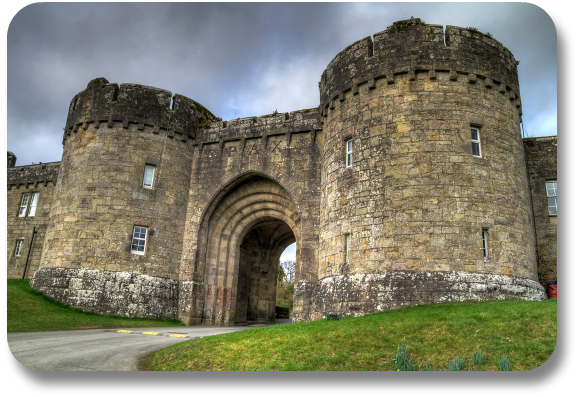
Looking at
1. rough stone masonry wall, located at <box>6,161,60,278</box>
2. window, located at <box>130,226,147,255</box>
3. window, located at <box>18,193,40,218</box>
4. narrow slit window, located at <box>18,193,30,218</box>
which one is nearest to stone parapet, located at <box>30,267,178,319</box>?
window, located at <box>130,226,147,255</box>

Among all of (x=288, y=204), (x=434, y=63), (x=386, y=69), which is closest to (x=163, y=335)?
(x=288, y=204)

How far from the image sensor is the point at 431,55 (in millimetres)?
13484

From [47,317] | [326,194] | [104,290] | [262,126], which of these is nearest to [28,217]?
[104,290]

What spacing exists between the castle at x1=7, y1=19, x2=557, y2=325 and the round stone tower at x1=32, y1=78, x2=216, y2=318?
2.4 inches

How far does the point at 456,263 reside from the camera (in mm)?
11812

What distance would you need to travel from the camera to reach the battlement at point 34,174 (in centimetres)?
2600

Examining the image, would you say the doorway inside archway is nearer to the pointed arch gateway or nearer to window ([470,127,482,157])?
the pointed arch gateway

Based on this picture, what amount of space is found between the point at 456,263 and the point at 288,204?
8.62m

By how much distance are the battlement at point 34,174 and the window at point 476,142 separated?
22754 millimetres

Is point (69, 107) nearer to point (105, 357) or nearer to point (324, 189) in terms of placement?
point (324, 189)

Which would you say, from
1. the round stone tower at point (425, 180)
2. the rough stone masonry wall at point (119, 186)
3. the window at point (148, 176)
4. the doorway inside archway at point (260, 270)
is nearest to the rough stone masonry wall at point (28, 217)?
the rough stone masonry wall at point (119, 186)

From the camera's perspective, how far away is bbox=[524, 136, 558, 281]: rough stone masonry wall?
1540cm

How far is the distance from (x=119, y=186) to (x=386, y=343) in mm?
13558

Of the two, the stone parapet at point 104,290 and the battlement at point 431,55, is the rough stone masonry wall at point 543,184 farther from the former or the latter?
the stone parapet at point 104,290
